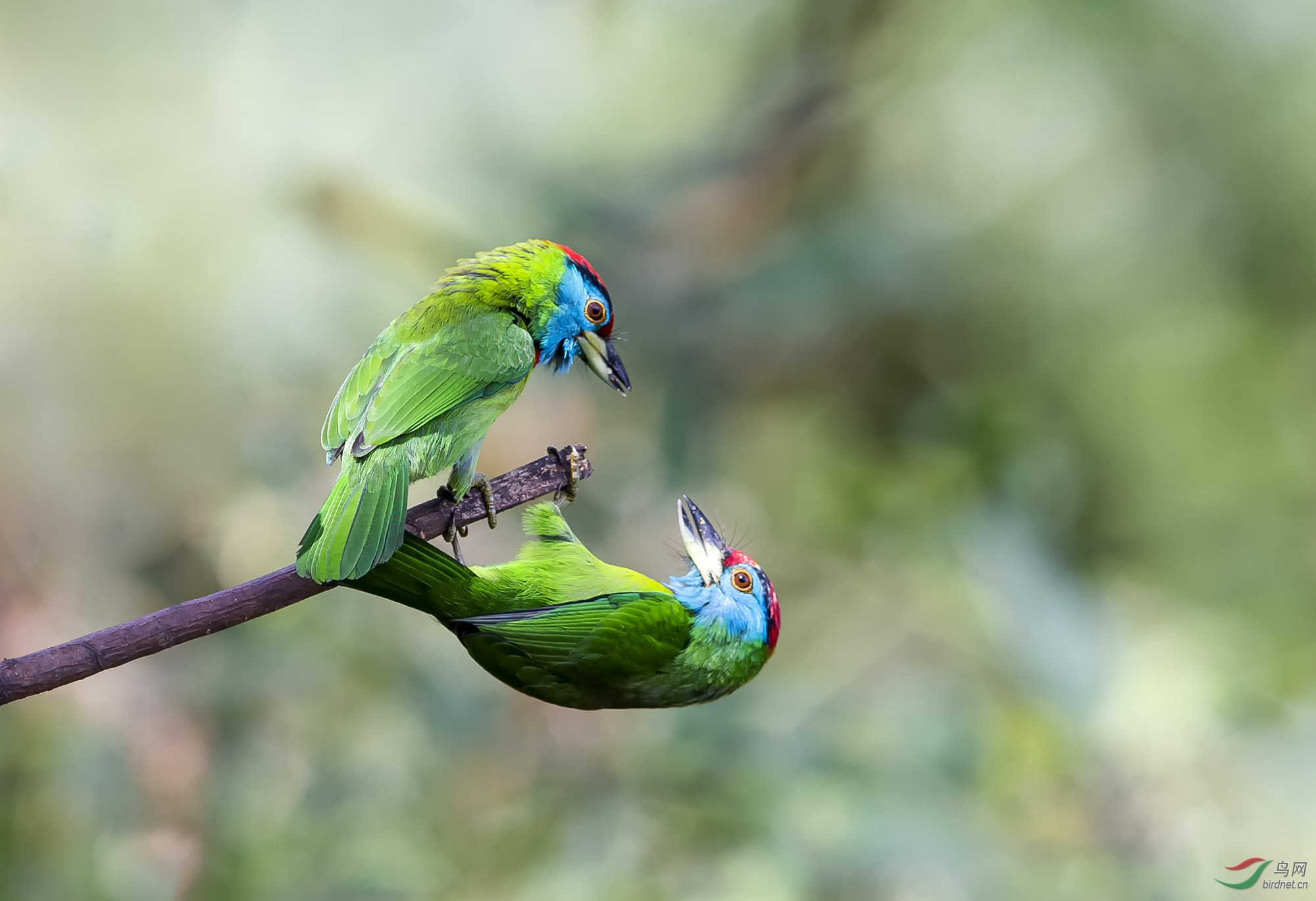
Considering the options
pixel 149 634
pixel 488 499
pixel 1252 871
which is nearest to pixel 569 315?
pixel 488 499

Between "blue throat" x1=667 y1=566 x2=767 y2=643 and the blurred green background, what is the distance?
1.61 metres

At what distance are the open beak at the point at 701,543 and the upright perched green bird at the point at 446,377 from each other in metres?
0.35

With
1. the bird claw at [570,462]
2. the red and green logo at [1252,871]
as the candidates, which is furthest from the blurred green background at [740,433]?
the bird claw at [570,462]

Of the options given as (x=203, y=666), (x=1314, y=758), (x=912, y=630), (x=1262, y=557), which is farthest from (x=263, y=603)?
(x=1262, y=557)

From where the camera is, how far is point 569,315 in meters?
1.87

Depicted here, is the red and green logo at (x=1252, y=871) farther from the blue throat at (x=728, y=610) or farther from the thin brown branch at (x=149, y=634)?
the thin brown branch at (x=149, y=634)

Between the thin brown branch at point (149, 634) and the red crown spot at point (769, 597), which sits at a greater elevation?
the red crown spot at point (769, 597)

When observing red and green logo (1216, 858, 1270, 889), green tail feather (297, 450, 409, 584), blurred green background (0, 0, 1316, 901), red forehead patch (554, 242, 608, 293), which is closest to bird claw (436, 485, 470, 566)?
green tail feather (297, 450, 409, 584)

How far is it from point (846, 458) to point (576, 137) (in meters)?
2.25

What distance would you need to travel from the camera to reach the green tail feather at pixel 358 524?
131 centimetres

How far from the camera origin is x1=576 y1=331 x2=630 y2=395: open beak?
1.87m

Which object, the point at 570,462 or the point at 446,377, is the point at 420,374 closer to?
the point at 446,377

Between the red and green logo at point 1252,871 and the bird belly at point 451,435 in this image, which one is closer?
the bird belly at point 451,435

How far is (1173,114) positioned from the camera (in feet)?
19.0
